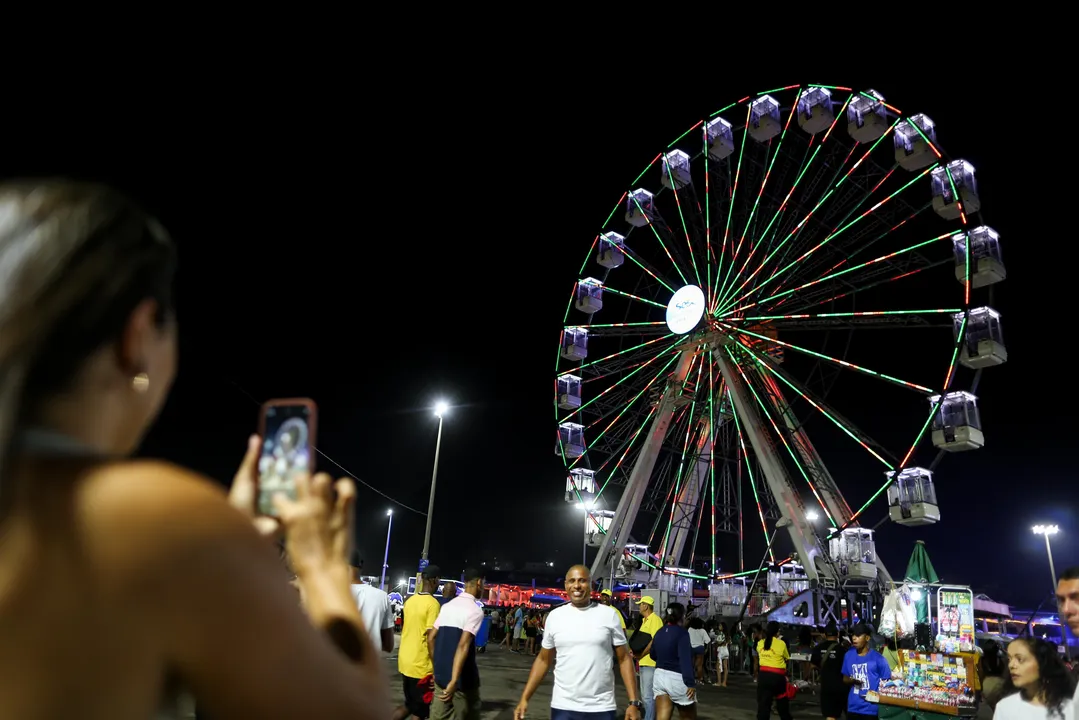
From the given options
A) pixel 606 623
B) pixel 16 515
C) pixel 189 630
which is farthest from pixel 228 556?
pixel 606 623

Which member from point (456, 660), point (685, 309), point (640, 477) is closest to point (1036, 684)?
point (456, 660)

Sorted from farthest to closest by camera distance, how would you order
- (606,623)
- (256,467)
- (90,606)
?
(606,623), (256,467), (90,606)

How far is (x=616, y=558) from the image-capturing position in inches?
1089

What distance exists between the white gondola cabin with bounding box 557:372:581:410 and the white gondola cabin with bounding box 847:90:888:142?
39.7 ft

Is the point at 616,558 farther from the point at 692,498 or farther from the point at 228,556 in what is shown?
the point at 228,556

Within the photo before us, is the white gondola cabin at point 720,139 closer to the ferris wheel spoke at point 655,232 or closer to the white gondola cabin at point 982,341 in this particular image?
the ferris wheel spoke at point 655,232

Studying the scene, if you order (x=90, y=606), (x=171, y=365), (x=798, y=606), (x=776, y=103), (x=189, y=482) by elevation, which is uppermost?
(x=776, y=103)

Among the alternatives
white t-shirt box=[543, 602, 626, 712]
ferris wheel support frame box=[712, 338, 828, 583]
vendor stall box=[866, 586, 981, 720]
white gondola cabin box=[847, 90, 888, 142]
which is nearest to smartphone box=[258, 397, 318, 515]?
white t-shirt box=[543, 602, 626, 712]

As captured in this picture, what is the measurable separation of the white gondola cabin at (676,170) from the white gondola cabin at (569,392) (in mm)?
7836

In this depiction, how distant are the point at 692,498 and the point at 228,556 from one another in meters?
27.4

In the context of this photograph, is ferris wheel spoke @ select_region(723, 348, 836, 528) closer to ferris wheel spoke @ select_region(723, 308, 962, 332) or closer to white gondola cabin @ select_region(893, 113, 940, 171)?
ferris wheel spoke @ select_region(723, 308, 962, 332)

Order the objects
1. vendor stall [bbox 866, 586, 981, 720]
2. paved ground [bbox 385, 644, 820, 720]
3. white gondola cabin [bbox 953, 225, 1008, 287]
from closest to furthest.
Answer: vendor stall [bbox 866, 586, 981, 720], paved ground [bbox 385, 644, 820, 720], white gondola cabin [bbox 953, 225, 1008, 287]

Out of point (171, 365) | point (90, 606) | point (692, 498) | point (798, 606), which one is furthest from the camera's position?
point (692, 498)

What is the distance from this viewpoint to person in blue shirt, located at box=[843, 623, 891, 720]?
337 inches
